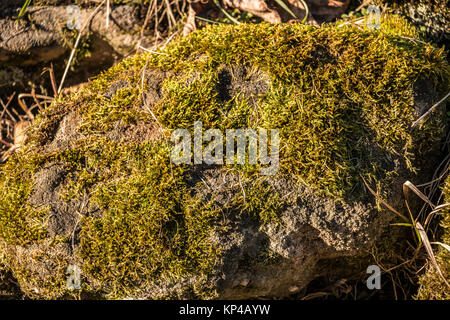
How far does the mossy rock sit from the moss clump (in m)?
0.38

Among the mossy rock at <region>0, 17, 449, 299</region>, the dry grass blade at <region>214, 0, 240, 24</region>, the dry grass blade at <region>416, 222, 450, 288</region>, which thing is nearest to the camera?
the mossy rock at <region>0, 17, 449, 299</region>

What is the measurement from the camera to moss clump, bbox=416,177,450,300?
2.53 meters

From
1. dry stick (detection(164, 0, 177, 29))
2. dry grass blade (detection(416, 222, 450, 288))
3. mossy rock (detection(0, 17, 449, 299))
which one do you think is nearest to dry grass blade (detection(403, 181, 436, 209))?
mossy rock (detection(0, 17, 449, 299))

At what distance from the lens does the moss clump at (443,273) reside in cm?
253

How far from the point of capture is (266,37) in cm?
244

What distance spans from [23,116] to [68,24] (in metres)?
0.93

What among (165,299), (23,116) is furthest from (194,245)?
(23,116)

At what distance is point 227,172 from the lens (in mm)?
2324

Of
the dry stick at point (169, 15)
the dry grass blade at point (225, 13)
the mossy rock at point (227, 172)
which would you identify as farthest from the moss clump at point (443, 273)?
the dry stick at point (169, 15)

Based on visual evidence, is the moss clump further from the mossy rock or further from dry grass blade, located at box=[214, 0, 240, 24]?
dry grass blade, located at box=[214, 0, 240, 24]

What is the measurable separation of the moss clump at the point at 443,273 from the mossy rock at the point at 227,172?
376 millimetres

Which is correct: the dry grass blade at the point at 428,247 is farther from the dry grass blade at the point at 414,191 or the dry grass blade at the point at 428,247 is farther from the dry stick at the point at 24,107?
the dry stick at the point at 24,107

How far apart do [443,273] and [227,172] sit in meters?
1.67
